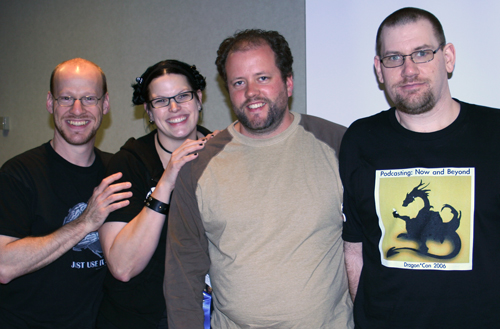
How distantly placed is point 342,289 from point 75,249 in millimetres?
1333

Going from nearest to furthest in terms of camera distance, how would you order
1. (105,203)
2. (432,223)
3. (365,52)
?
1. (432,223)
2. (105,203)
3. (365,52)

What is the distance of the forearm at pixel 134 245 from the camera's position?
1761 mm

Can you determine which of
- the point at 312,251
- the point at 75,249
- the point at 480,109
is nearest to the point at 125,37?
the point at 75,249

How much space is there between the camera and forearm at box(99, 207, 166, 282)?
176 cm

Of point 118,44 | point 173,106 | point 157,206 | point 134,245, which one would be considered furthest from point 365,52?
point 118,44

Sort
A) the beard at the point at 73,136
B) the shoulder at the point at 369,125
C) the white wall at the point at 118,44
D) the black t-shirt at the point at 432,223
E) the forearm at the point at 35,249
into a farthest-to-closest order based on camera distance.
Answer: the white wall at the point at 118,44 → the beard at the point at 73,136 → the forearm at the point at 35,249 → the shoulder at the point at 369,125 → the black t-shirt at the point at 432,223

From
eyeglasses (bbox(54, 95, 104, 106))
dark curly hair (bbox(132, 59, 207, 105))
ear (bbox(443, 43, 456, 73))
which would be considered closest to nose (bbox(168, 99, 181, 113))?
dark curly hair (bbox(132, 59, 207, 105))

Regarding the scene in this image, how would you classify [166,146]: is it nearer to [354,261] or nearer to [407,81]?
[354,261]

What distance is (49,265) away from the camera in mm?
1951

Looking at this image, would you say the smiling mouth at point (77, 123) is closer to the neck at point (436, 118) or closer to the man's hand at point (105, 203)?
the man's hand at point (105, 203)

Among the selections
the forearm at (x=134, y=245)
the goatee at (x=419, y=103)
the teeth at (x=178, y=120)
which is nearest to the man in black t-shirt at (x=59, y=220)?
the forearm at (x=134, y=245)

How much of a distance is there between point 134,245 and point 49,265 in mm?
538

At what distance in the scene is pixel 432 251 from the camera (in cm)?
141

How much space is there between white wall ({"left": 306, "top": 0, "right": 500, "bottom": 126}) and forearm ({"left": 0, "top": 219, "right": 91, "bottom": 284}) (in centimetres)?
141
